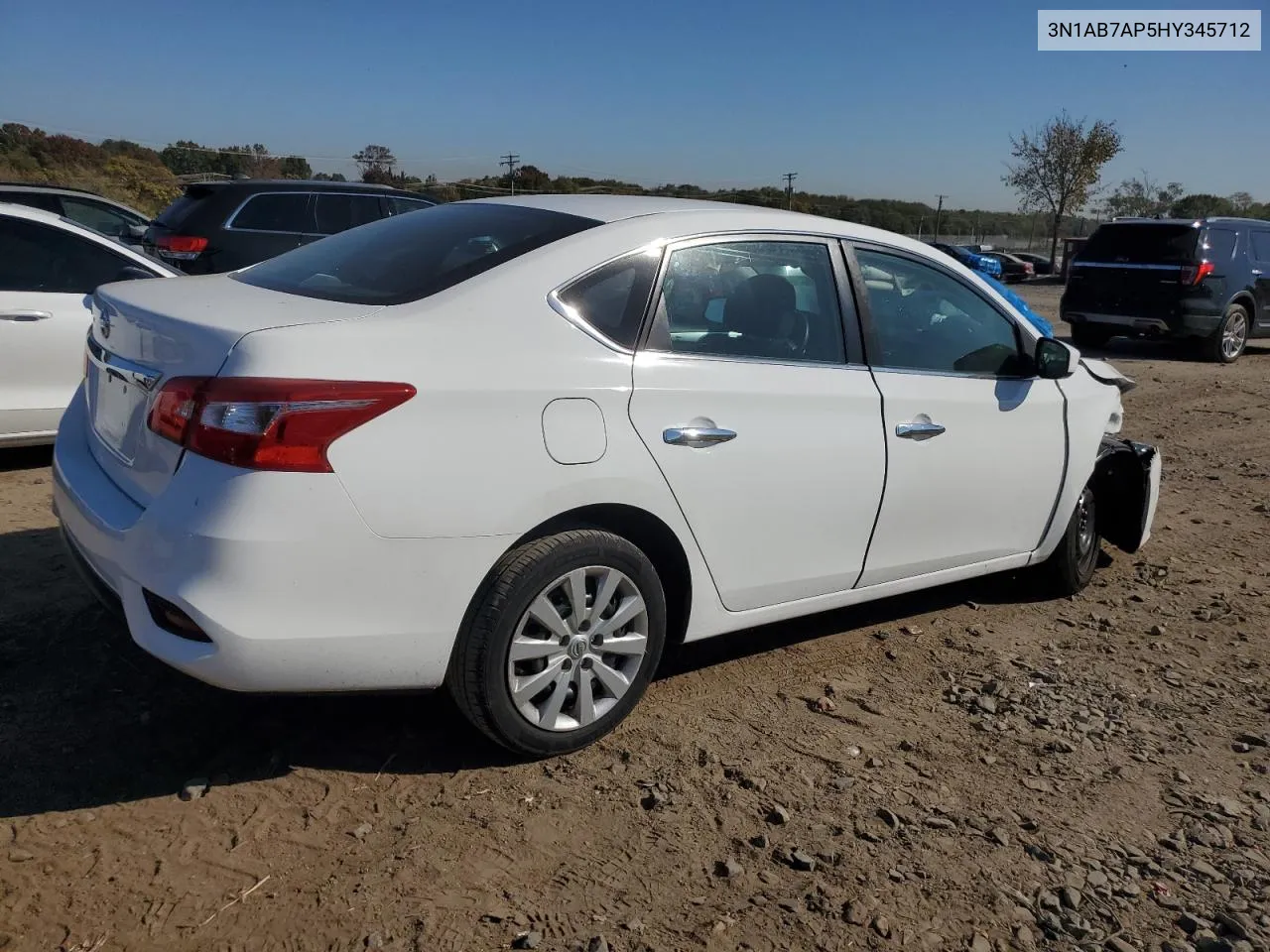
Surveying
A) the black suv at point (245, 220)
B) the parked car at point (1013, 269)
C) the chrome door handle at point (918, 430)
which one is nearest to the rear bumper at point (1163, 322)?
the black suv at point (245, 220)

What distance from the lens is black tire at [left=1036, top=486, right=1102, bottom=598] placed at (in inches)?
184

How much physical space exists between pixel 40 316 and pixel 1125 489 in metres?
5.76

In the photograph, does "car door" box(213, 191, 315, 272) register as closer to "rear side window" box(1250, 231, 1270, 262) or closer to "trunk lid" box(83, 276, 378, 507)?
"trunk lid" box(83, 276, 378, 507)

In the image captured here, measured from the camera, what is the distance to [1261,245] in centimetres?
1385

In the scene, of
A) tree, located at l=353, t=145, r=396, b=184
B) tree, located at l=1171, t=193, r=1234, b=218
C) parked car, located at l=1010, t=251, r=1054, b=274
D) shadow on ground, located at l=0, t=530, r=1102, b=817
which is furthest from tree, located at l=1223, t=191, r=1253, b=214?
shadow on ground, located at l=0, t=530, r=1102, b=817

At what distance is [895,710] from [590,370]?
168 centimetres

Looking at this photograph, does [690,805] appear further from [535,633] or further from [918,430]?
[918,430]

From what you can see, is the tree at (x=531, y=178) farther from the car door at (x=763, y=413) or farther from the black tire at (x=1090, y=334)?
the car door at (x=763, y=413)

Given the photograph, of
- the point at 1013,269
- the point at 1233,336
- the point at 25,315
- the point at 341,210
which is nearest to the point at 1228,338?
the point at 1233,336

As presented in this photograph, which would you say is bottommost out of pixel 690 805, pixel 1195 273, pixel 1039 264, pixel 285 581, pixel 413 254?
pixel 690 805

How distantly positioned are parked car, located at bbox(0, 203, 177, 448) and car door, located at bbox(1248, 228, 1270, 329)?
13279mm

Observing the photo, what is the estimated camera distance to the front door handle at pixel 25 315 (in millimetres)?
5691

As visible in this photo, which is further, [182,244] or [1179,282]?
[1179,282]

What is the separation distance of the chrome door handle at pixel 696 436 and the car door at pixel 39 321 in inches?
166
